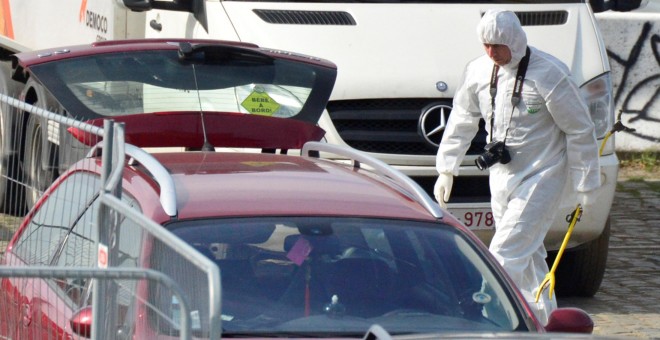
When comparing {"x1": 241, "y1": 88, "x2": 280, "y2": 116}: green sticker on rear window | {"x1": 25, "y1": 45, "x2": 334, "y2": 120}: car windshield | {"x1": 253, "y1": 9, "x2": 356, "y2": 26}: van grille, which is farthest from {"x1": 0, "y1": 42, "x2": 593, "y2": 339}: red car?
{"x1": 253, "y1": 9, "x2": 356, "y2": 26}: van grille

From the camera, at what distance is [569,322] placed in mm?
4582

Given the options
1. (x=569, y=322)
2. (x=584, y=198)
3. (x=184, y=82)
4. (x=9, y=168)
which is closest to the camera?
(x=569, y=322)

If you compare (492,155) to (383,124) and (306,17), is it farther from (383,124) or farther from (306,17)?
(306,17)

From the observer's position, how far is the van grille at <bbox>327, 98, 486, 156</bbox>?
26.7ft

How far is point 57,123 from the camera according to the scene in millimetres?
4895

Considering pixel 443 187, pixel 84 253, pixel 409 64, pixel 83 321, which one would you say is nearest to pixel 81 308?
pixel 83 321

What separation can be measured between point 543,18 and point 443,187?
176cm

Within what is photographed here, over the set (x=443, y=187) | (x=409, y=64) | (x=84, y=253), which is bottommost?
(x=443, y=187)

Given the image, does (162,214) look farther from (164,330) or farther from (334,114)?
(334,114)

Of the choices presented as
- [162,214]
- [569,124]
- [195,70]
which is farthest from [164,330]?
[569,124]

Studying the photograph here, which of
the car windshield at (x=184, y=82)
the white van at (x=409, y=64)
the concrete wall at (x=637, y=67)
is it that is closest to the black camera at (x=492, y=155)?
the white van at (x=409, y=64)

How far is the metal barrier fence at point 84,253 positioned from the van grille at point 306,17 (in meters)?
3.08

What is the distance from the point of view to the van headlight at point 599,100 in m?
8.26

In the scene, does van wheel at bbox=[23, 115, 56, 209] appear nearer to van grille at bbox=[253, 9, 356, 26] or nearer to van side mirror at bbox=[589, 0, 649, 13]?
van grille at bbox=[253, 9, 356, 26]
